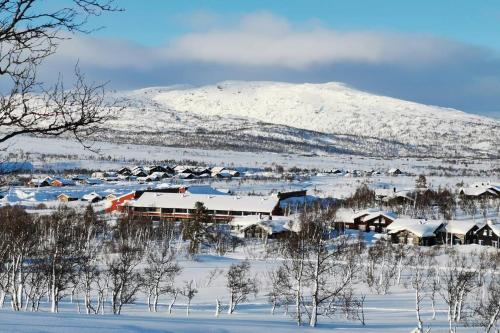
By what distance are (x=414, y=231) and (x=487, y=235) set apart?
261 inches

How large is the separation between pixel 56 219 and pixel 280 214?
92.4ft

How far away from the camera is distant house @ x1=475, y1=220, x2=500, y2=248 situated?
50.4m

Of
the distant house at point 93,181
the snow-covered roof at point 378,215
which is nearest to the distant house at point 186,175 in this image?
the distant house at point 93,181

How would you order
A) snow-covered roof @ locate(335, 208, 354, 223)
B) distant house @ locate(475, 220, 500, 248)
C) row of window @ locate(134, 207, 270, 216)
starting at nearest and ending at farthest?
distant house @ locate(475, 220, 500, 248)
snow-covered roof @ locate(335, 208, 354, 223)
row of window @ locate(134, 207, 270, 216)

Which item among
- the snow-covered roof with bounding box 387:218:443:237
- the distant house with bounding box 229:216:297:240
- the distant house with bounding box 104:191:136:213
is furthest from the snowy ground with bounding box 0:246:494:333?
the distant house with bounding box 104:191:136:213

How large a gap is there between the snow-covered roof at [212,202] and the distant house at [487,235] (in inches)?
821

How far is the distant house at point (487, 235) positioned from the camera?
50.4 m

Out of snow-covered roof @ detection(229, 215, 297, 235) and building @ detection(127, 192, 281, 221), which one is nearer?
snow-covered roof @ detection(229, 215, 297, 235)

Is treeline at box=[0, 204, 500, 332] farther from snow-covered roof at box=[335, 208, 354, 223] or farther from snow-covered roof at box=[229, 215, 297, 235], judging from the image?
snow-covered roof at box=[335, 208, 354, 223]

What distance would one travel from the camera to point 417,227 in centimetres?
5119

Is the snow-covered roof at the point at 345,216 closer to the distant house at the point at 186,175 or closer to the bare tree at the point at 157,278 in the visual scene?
the bare tree at the point at 157,278

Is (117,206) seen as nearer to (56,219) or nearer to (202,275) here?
(56,219)

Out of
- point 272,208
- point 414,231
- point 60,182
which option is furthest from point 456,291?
point 60,182

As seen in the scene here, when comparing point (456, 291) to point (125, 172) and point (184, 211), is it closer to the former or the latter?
point (184, 211)
